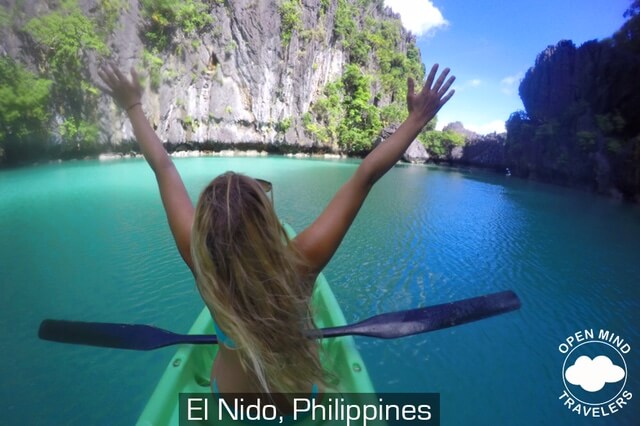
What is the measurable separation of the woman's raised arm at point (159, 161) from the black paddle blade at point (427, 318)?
3.02ft

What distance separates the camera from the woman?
79 centimetres

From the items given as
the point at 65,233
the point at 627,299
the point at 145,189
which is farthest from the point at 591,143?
the point at 65,233

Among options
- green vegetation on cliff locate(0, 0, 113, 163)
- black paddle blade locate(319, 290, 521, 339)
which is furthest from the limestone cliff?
black paddle blade locate(319, 290, 521, 339)

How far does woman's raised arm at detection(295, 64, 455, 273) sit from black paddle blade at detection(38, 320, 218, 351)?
100 centimetres

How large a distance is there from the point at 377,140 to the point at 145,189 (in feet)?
83.4

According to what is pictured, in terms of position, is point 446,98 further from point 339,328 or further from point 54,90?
point 54,90

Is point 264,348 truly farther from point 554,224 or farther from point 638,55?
point 638,55

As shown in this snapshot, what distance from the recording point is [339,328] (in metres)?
1.62

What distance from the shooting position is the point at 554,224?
29.5 ft

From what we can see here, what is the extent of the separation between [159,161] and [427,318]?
1387mm

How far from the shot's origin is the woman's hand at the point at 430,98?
107 cm

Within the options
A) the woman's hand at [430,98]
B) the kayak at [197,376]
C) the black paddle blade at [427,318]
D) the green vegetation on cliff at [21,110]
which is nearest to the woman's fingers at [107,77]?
the kayak at [197,376]

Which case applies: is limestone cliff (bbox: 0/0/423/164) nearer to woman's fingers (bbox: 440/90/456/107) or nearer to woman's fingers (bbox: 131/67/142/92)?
woman's fingers (bbox: 131/67/142/92)

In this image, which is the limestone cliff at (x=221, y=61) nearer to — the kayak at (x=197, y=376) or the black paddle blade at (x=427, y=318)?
the kayak at (x=197, y=376)
